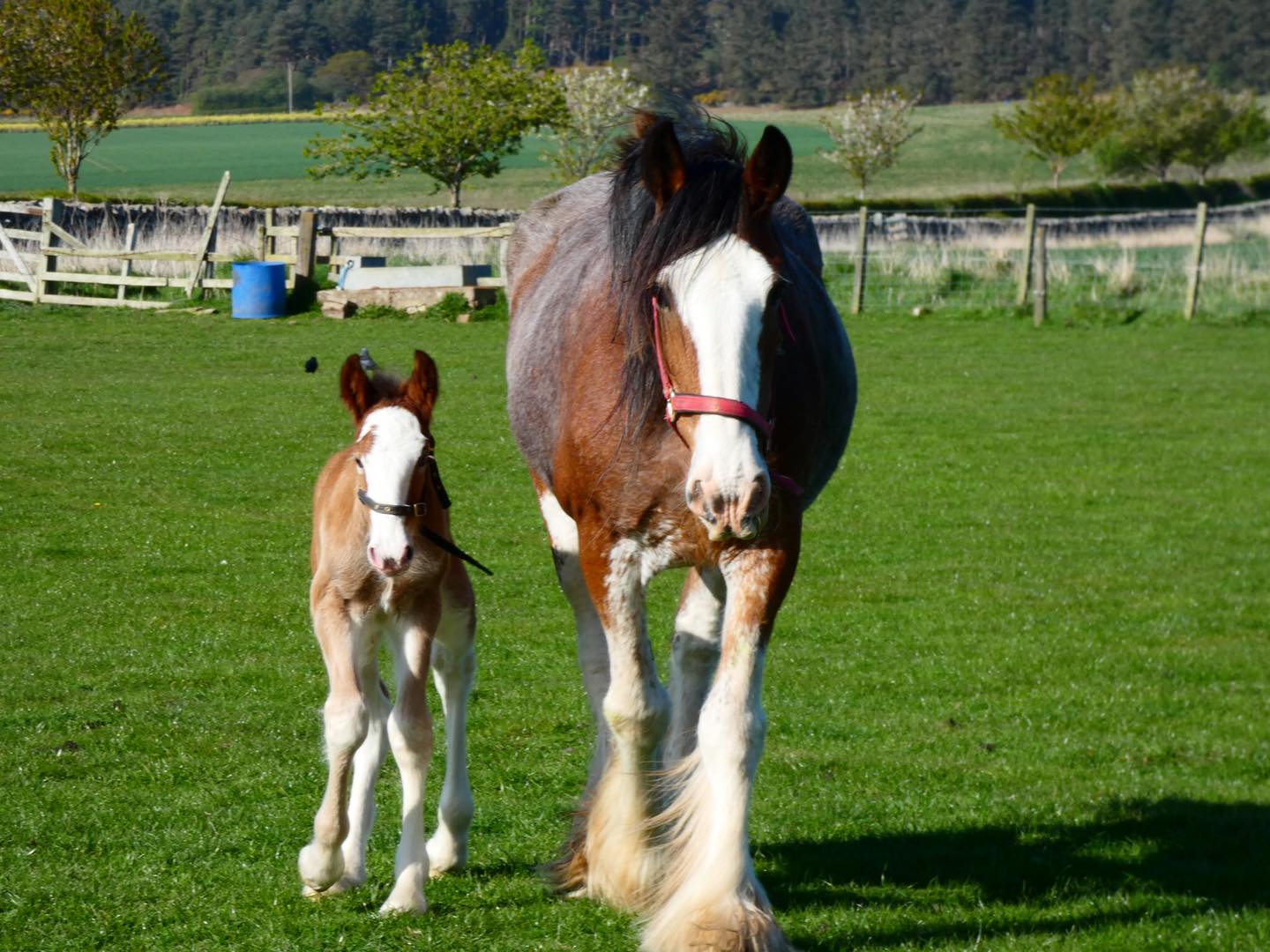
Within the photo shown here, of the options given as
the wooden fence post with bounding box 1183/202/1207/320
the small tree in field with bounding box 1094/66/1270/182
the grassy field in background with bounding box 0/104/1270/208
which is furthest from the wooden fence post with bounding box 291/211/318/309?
the small tree in field with bounding box 1094/66/1270/182

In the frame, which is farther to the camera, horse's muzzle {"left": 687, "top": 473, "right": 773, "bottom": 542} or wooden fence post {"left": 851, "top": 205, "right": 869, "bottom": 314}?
wooden fence post {"left": 851, "top": 205, "right": 869, "bottom": 314}

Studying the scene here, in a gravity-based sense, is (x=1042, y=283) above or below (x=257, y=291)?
above

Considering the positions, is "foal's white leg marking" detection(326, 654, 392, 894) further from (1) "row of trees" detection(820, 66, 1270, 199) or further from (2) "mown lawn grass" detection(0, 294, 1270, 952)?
(1) "row of trees" detection(820, 66, 1270, 199)

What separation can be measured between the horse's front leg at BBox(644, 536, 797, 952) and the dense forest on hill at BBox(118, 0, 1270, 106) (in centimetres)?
8906

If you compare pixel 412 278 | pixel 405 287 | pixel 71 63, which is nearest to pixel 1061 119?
pixel 71 63

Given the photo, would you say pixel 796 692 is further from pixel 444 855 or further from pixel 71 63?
pixel 71 63

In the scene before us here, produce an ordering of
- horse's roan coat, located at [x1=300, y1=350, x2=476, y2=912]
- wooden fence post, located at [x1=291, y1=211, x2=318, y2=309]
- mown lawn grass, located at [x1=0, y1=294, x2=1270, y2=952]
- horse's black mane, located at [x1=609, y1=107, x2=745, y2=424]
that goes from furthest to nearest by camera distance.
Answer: wooden fence post, located at [x1=291, y1=211, x2=318, y2=309] < mown lawn grass, located at [x1=0, y1=294, x2=1270, y2=952] < horse's roan coat, located at [x1=300, y1=350, x2=476, y2=912] < horse's black mane, located at [x1=609, y1=107, x2=745, y2=424]

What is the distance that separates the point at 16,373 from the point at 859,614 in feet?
40.7

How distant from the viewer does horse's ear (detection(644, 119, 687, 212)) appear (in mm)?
4047

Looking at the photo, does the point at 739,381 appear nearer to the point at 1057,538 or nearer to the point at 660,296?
the point at 660,296

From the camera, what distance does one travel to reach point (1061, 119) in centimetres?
6656

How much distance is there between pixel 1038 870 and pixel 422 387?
2.82 m

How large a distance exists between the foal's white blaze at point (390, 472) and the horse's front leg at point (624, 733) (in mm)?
581

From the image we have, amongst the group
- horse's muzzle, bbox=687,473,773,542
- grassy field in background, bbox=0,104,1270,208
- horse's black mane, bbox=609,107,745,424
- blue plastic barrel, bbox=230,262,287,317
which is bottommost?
blue plastic barrel, bbox=230,262,287,317
